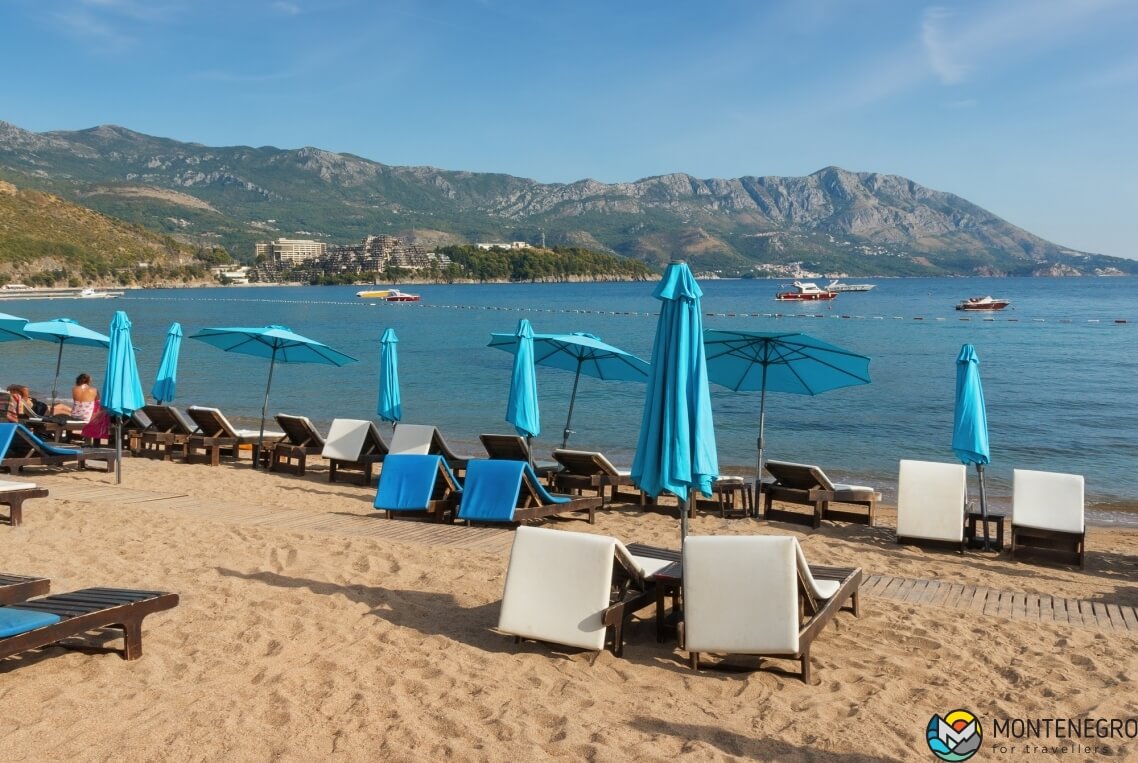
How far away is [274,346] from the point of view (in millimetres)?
14523

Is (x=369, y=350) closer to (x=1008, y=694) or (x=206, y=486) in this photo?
(x=206, y=486)

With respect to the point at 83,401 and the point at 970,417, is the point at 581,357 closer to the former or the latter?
the point at 970,417

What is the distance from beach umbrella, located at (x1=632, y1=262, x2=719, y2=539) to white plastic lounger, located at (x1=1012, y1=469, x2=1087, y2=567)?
4878 millimetres

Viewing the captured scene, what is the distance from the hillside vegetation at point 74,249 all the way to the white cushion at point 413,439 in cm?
12684

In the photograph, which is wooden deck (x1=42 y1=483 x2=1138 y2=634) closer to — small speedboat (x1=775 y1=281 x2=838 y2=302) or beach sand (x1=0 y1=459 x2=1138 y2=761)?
beach sand (x1=0 y1=459 x2=1138 y2=761)

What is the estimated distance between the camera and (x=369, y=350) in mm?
47750

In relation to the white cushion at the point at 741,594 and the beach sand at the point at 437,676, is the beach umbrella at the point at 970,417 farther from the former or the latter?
the white cushion at the point at 741,594

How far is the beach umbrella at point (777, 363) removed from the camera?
35.7 ft

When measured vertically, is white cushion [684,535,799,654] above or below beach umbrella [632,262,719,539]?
below

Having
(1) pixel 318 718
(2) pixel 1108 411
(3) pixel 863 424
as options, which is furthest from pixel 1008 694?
(2) pixel 1108 411

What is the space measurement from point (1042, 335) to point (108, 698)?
188 ft

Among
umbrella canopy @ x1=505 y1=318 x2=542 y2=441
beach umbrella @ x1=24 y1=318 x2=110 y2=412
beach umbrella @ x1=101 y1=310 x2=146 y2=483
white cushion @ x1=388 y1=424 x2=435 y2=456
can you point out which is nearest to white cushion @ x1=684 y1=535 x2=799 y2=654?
umbrella canopy @ x1=505 y1=318 x2=542 y2=441

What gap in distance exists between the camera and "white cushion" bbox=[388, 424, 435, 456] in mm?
11562

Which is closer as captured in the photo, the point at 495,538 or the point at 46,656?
the point at 46,656
